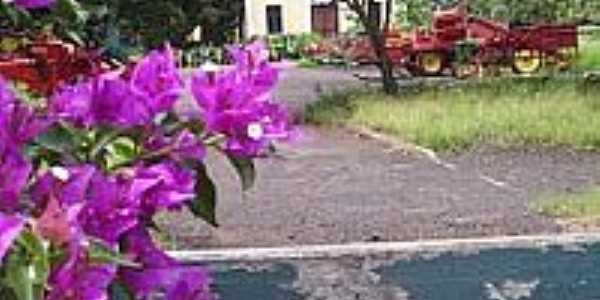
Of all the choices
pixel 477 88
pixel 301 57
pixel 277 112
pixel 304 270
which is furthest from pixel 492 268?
pixel 301 57

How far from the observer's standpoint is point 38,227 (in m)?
1.16

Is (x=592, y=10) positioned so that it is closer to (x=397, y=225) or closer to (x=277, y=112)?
(x=397, y=225)

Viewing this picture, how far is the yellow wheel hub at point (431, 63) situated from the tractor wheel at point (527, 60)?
1.60 m

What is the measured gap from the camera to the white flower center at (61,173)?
4.28 ft

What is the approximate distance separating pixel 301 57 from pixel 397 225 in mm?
37317

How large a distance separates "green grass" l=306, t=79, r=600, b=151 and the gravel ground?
0.41m

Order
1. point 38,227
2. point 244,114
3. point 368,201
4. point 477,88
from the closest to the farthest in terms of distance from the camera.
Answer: point 38,227
point 244,114
point 368,201
point 477,88

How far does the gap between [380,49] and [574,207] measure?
497 inches

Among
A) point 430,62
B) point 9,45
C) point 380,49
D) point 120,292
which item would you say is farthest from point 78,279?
point 430,62

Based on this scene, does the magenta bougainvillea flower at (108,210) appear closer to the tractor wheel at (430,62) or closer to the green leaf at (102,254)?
the green leaf at (102,254)

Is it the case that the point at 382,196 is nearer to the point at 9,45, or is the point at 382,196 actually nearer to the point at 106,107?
the point at 9,45

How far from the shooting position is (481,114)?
48.0 ft

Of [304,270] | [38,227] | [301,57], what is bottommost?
[301,57]

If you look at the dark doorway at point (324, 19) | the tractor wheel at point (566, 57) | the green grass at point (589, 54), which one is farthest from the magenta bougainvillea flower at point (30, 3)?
the dark doorway at point (324, 19)
